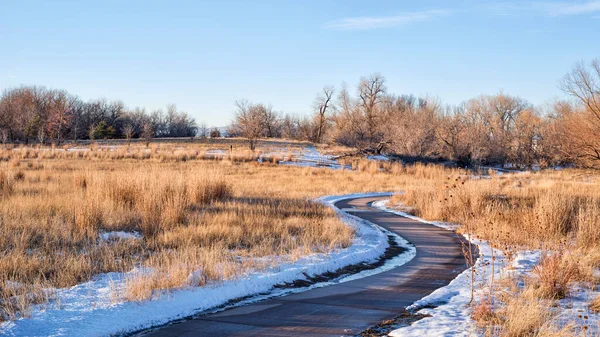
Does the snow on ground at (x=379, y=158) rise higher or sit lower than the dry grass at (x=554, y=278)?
higher

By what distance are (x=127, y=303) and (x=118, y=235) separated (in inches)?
181

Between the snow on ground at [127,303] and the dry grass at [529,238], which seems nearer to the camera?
the snow on ground at [127,303]

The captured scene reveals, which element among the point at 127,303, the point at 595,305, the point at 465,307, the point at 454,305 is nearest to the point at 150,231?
the point at 127,303

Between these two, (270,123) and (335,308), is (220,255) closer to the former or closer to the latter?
(335,308)

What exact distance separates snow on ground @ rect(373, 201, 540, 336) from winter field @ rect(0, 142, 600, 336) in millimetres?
30

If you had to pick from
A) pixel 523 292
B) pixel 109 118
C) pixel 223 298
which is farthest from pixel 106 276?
pixel 109 118

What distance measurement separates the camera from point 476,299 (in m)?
7.03

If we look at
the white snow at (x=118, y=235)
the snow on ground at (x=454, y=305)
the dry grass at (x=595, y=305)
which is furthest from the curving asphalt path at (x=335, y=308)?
the white snow at (x=118, y=235)

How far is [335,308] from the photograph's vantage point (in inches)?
261

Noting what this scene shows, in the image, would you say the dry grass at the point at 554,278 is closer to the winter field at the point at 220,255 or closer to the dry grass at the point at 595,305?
the winter field at the point at 220,255

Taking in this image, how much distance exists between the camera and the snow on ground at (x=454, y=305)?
573 cm

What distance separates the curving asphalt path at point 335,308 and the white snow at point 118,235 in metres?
4.58

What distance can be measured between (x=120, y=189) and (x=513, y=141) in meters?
43.4

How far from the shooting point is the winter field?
19.6 feet
